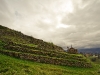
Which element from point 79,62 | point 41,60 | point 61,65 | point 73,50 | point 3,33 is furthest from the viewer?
point 73,50

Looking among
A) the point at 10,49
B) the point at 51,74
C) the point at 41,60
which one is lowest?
the point at 51,74


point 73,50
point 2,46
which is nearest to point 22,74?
point 2,46

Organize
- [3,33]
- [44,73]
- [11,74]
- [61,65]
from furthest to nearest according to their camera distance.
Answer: [3,33] → [61,65] → [44,73] → [11,74]

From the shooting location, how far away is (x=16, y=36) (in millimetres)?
53875

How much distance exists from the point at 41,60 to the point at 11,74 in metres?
15.5

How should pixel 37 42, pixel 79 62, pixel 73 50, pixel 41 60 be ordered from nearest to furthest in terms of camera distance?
pixel 41 60 → pixel 79 62 → pixel 37 42 → pixel 73 50

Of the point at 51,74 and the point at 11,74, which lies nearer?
the point at 11,74

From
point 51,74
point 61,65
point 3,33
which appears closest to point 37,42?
point 3,33

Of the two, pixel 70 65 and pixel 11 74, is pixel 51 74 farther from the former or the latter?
pixel 70 65

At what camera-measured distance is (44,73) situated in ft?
97.4

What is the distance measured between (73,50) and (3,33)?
98.1 ft

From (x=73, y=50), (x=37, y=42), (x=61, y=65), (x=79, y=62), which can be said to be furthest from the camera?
(x=73, y=50)

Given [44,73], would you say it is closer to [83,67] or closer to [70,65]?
[70,65]

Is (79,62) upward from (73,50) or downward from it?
downward
